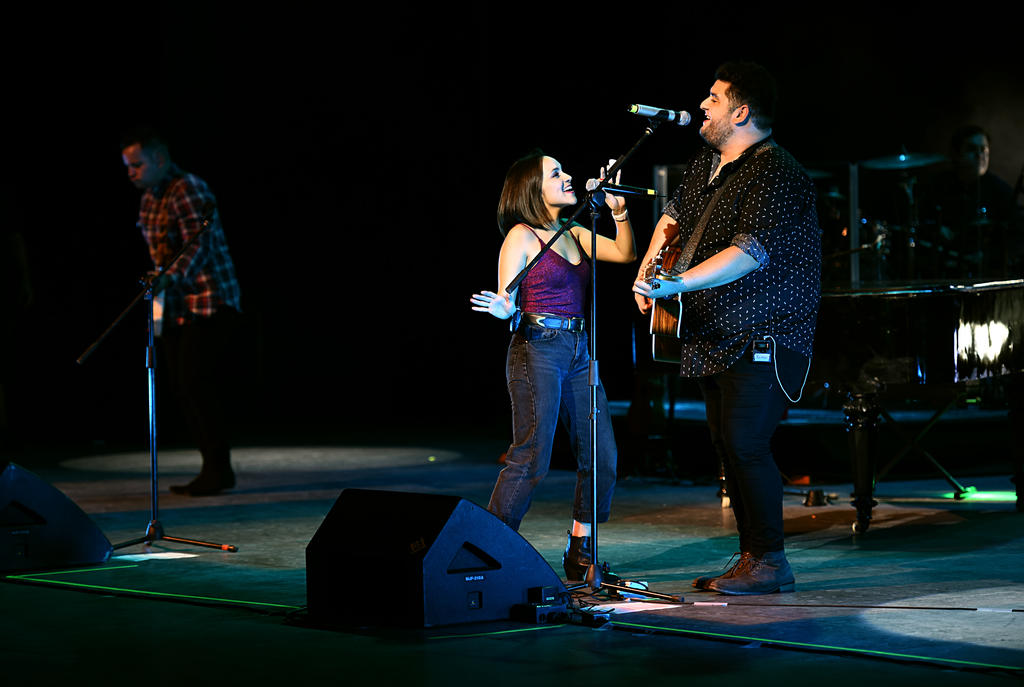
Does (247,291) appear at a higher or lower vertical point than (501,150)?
lower

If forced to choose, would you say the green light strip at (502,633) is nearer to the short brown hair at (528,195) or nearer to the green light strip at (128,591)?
the green light strip at (128,591)

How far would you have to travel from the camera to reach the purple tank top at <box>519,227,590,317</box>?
4.66 meters

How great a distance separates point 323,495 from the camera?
7.45m

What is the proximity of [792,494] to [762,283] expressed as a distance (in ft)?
10.2

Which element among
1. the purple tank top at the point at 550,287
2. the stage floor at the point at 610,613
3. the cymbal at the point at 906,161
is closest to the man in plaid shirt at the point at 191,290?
the stage floor at the point at 610,613

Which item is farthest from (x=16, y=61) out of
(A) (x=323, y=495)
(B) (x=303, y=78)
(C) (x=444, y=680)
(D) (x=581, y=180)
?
(C) (x=444, y=680)

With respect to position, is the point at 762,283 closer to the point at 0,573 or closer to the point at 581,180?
the point at 0,573

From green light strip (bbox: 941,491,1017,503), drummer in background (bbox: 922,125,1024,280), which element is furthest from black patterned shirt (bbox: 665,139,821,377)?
drummer in background (bbox: 922,125,1024,280)

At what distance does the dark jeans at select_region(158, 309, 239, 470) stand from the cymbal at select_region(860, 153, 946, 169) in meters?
5.96

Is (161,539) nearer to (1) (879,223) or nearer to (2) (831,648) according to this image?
(2) (831,648)

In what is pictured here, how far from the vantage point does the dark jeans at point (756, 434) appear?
4.45 m

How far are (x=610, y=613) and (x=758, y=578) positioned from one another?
2.01ft

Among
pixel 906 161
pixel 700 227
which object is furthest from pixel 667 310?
pixel 906 161

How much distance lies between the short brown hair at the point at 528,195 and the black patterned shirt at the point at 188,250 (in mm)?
2805
